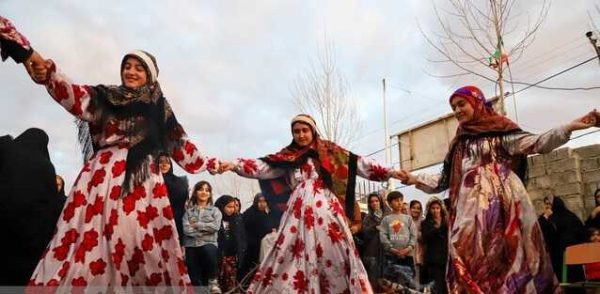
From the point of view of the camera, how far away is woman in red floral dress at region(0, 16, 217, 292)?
3068 mm

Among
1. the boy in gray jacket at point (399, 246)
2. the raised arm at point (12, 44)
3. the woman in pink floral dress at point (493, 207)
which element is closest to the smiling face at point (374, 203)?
the boy in gray jacket at point (399, 246)

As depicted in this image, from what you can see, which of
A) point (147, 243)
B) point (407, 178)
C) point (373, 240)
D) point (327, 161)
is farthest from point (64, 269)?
point (373, 240)

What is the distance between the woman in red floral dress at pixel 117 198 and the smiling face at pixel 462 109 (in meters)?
2.43

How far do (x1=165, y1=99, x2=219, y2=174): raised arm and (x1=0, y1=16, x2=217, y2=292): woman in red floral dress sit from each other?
0.37 ft

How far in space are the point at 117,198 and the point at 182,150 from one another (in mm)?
783

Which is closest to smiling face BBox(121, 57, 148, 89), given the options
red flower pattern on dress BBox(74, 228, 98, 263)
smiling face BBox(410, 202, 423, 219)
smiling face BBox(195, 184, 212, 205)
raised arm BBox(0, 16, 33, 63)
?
raised arm BBox(0, 16, 33, 63)

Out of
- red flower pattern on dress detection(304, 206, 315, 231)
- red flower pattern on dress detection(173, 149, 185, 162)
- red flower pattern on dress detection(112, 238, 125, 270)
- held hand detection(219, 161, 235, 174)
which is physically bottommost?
red flower pattern on dress detection(112, 238, 125, 270)

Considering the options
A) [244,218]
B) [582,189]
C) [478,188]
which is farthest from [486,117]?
[582,189]

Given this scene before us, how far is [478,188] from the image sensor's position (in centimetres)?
422

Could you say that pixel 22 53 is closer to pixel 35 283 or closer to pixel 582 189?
pixel 35 283

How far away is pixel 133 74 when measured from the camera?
3.60 m

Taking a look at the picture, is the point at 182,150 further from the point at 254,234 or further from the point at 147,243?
the point at 254,234

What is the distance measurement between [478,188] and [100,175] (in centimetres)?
269

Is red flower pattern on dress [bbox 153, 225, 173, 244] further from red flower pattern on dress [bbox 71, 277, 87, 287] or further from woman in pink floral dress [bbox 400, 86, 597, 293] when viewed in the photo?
woman in pink floral dress [bbox 400, 86, 597, 293]
